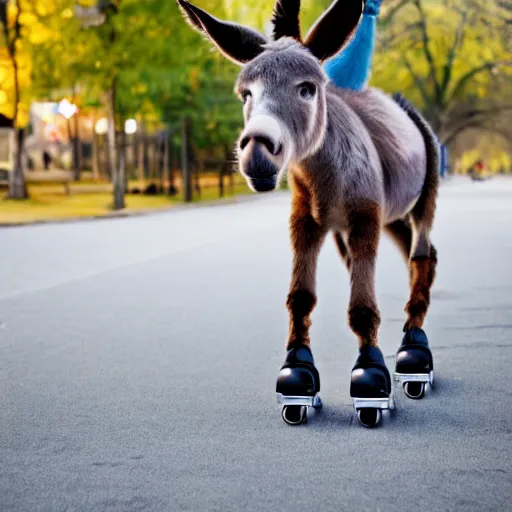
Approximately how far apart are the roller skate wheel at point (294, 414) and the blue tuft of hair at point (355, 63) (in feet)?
5.79

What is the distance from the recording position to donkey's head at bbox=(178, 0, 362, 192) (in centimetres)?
430

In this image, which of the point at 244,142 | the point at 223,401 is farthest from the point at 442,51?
the point at 244,142

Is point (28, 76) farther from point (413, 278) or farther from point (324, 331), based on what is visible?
point (413, 278)

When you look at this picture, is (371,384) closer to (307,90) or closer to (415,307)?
(415,307)

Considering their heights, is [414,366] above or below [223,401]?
above

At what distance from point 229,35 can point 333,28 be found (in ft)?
1.60

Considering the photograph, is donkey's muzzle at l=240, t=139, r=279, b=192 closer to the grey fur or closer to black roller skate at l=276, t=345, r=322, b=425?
the grey fur

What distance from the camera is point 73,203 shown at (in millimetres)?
30328

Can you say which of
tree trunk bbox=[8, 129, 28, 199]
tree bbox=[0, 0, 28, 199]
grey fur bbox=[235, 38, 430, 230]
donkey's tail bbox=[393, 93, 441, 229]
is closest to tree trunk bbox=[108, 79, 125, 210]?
tree bbox=[0, 0, 28, 199]

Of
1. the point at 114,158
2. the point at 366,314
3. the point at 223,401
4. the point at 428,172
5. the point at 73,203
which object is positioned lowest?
the point at 73,203

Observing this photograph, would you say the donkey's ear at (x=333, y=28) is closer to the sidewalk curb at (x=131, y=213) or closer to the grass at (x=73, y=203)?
the sidewalk curb at (x=131, y=213)

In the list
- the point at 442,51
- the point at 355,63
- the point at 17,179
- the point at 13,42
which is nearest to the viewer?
the point at 355,63

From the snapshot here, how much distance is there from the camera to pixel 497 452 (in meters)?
4.54

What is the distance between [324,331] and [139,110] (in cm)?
2266
